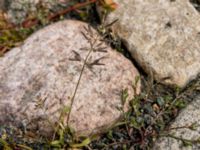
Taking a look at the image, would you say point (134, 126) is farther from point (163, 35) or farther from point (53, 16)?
point (53, 16)

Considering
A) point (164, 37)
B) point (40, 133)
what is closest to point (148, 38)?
point (164, 37)

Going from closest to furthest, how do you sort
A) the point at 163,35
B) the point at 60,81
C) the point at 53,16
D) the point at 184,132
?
the point at 184,132
the point at 60,81
the point at 163,35
the point at 53,16

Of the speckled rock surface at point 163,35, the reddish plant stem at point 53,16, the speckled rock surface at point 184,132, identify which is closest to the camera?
Answer: the speckled rock surface at point 184,132

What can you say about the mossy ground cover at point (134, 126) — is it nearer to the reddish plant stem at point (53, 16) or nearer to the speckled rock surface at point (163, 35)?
the speckled rock surface at point (163, 35)

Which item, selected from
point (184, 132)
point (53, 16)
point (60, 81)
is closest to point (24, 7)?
point (53, 16)

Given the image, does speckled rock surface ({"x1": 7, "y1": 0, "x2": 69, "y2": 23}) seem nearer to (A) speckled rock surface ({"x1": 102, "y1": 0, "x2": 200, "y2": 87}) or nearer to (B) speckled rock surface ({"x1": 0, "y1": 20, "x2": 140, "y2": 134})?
(B) speckled rock surface ({"x1": 0, "y1": 20, "x2": 140, "y2": 134})

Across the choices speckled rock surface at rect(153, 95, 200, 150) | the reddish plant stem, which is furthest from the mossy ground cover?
the reddish plant stem

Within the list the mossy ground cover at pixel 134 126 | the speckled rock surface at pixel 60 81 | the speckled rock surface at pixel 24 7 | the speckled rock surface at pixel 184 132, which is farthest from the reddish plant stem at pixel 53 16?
the speckled rock surface at pixel 184 132
